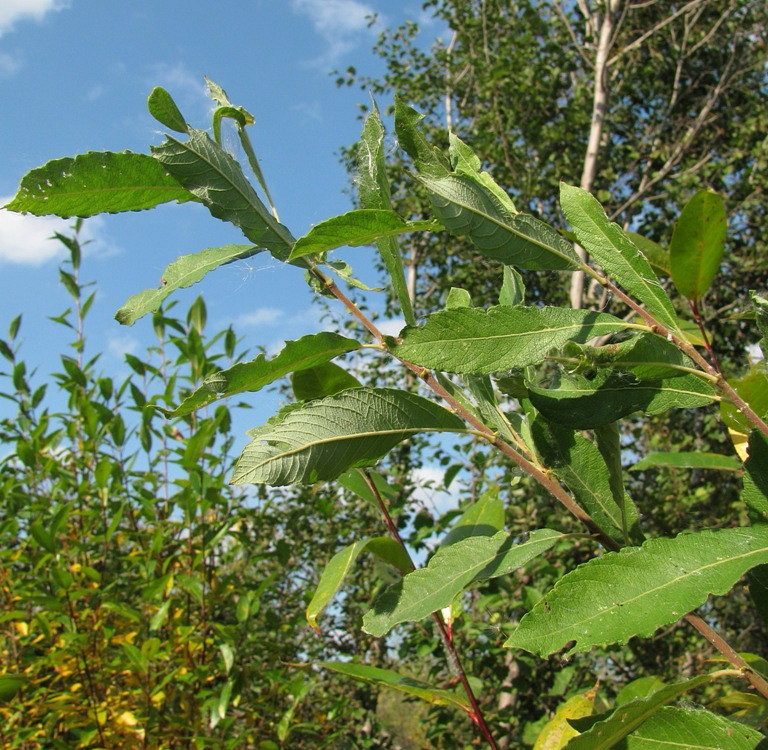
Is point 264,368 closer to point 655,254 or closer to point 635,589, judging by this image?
point 635,589

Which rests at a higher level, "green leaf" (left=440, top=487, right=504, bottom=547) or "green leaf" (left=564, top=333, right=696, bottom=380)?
"green leaf" (left=564, top=333, right=696, bottom=380)

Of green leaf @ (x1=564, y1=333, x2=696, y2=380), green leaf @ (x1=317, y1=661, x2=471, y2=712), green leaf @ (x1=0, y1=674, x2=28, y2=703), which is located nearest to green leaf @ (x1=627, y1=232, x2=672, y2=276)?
green leaf @ (x1=564, y1=333, x2=696, y2=380)

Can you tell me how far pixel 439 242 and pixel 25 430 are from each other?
5215 millimetres

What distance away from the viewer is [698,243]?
62 centimetres

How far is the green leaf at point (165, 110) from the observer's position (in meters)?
0.56

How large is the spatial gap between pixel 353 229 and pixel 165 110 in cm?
18

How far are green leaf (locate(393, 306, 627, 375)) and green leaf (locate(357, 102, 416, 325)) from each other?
0.06 metres

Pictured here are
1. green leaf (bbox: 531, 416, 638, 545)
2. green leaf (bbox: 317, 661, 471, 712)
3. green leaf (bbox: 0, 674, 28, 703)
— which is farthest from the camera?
green leaf (bbox: 0, 674, 28, 703)

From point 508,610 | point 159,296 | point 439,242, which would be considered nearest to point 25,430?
point 159,296

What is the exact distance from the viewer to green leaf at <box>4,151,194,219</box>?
1.91ft

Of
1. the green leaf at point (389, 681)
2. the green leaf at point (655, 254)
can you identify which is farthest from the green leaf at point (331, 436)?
the green leaf at point (389, 681)

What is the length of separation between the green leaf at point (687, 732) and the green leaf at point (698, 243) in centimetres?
35

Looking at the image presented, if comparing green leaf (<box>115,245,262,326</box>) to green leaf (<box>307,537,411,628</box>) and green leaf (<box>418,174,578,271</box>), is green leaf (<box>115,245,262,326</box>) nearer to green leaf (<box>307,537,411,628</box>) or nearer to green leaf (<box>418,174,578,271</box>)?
green leaf (<box>418,174,578,271</box>)

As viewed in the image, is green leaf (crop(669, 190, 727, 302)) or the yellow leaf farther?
the yellow leaf
